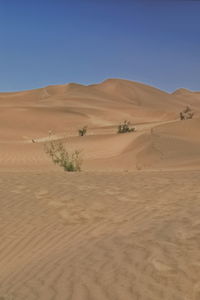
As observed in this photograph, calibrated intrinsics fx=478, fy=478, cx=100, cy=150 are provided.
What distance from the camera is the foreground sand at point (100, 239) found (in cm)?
443

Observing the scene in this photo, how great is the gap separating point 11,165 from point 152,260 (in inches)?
579

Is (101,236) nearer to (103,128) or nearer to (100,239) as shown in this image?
(100,239)

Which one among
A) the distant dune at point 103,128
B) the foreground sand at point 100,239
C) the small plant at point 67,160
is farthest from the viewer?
the distant dune at point 103,128

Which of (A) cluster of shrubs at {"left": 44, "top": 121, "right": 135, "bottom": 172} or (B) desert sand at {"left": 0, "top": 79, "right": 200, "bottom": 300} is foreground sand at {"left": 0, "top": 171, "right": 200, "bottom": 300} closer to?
(B) desert sand at {"left": 0, "top": 79, "right": 200, "bottom": 300}

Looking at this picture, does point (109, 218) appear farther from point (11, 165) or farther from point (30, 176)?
point (11, 165)

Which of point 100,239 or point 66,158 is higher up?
point 66,158

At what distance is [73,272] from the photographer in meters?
4.86

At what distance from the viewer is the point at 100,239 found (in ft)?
19.8

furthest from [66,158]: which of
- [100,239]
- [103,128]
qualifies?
[103,128]

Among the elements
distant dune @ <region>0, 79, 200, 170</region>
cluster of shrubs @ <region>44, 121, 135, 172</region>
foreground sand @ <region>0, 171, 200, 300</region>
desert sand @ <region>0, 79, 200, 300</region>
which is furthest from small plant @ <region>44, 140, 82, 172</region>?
foreground sand @ <region>0, 171, 200, 300</region>

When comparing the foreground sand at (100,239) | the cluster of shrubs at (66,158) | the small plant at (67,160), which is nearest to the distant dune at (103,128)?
the cluster of shrubs at (66,158)

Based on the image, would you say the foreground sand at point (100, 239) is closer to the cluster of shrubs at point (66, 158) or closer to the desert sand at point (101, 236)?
the desert sand at point (101, 236)

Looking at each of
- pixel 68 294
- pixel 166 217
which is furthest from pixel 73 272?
pixel 166 217

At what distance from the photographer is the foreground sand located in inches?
174
